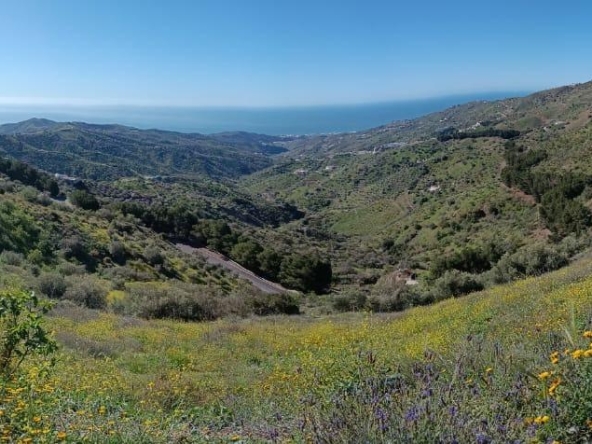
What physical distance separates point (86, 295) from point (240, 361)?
31.8 ft

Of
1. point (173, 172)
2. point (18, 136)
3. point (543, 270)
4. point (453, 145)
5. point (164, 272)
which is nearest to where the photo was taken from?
point (543, 270)

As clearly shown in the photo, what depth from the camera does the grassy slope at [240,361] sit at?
13.0ft

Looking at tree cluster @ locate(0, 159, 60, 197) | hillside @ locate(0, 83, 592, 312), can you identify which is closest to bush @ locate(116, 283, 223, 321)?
hillside @ locate(0, 83, 592, 312)

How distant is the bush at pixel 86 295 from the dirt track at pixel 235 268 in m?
22.2

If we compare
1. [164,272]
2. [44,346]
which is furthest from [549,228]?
[44,346]

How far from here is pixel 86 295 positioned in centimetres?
1756

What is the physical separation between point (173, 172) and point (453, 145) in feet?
328

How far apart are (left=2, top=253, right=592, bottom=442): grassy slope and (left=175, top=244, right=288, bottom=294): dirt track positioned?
27.7 meters

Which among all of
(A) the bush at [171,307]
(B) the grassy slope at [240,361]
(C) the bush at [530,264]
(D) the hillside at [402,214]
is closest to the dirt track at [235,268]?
(D) the hillside at [402,214]

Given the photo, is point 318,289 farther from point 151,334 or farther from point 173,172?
point 173,172

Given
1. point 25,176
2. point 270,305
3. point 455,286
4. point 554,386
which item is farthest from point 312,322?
point 25,176

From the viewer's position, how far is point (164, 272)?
109 feet

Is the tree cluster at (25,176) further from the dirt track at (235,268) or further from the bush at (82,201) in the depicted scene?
the dirt track at (235,268)

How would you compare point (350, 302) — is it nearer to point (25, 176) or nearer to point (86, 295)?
point (86, 295)
